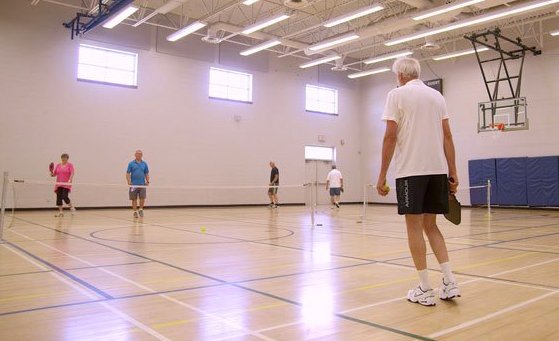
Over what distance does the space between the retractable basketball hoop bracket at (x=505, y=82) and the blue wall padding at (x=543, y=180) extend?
1976 mm

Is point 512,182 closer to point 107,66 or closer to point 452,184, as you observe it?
point 107,66

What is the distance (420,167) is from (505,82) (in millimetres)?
16905

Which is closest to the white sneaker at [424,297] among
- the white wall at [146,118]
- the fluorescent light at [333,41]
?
the fluorescent light at [333,41]

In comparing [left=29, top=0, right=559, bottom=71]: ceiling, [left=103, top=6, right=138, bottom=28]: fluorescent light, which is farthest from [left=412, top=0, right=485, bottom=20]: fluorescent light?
[left=103, top=6, right=138, bottom=28]: fluorescent light

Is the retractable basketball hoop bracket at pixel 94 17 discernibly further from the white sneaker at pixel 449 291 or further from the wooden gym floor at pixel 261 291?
the white sneaker at pixel 449 291

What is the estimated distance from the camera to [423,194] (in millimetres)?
3277

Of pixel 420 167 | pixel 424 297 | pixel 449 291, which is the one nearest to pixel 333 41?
pixel 420 167

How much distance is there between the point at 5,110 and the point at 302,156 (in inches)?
467

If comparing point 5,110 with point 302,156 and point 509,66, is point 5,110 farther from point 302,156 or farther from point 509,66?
point 509,66

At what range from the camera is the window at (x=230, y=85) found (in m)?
18.5

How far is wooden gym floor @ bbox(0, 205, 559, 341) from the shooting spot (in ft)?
8.74

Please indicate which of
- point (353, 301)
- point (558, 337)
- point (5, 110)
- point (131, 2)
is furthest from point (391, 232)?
point (5, 110)

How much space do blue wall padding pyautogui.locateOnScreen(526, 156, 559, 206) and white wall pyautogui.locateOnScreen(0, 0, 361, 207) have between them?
346 inches

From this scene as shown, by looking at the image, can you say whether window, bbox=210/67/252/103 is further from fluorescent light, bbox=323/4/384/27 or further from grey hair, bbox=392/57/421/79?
grey hair, bbox=392/57/421/79
